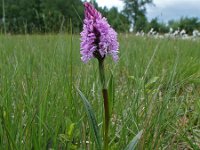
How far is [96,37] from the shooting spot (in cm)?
61

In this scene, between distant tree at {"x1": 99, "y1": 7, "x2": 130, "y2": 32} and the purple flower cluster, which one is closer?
the purple flower cluster

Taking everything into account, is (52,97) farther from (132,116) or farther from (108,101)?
(108,101)

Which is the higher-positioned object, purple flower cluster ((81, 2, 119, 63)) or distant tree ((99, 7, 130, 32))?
distant tree ((99, 7, 130, 32))

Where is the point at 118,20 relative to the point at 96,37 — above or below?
above

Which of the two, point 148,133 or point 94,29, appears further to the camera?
point 148,133

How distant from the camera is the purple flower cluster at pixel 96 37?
598 millimetres

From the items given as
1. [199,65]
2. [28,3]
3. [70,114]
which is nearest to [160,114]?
[70,114]

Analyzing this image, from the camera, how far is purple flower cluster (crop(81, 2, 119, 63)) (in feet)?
1.96

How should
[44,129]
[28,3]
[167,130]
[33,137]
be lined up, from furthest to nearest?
[28,3], [167,130], [44,129], [33,137]

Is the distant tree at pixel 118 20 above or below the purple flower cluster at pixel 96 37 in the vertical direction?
above

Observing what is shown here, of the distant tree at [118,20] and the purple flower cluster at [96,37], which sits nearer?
the purple flower cluster at [96,37]

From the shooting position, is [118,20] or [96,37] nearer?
[96,37]

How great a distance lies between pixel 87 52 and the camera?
611mm

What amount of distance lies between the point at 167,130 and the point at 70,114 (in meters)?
0.33
